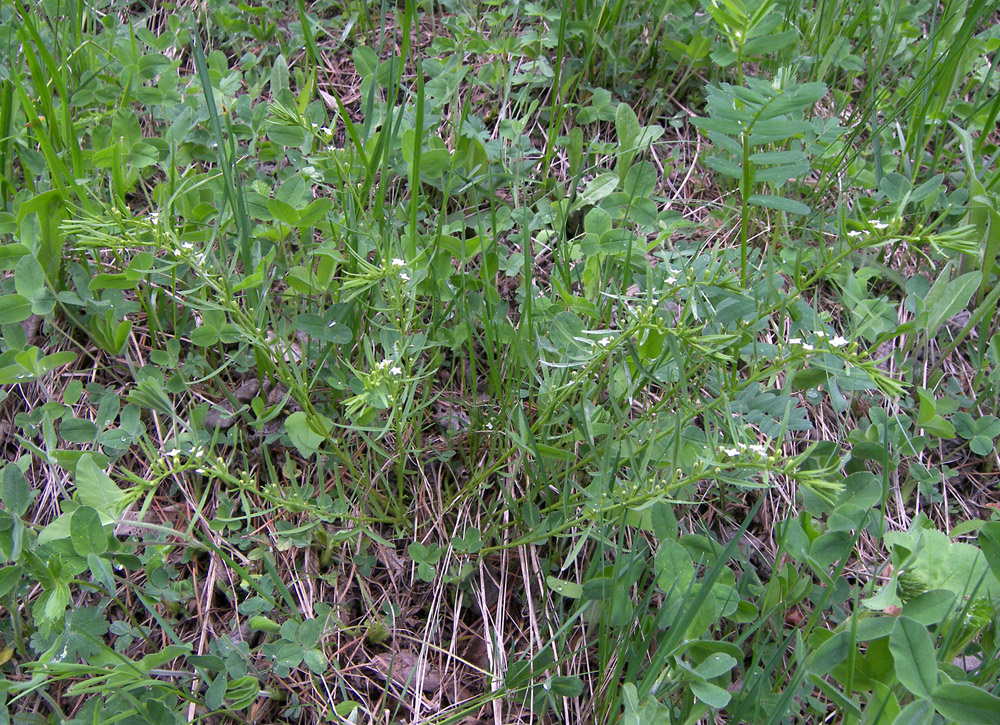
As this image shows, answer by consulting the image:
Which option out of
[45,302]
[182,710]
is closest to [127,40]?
[45,302]

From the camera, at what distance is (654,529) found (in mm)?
1527

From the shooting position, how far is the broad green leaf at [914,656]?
4.05ft

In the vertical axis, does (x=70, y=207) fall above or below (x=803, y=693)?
above

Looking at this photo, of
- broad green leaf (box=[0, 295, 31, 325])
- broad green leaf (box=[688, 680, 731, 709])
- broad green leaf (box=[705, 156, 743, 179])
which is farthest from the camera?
broad green leaf (box=[0, 295, 31, 325])

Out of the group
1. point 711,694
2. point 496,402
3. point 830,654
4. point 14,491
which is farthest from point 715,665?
point 14,491

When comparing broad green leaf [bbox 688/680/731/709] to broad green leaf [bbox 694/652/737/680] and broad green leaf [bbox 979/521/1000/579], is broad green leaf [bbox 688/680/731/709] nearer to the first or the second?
broad green leaf [bbox 694/652/737/680]

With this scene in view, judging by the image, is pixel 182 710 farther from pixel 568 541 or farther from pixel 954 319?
pixel 954 319

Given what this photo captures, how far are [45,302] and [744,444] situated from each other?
1629 mm

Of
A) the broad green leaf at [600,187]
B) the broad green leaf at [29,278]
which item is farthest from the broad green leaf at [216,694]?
the broad green leaf at [600,187]

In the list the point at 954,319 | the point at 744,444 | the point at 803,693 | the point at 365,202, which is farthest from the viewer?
the point at 954,319

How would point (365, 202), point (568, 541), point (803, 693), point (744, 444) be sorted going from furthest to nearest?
point (365, 202)
point (568, 541)
point (803, 693)
point (744, 444)

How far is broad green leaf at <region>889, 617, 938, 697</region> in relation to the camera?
123 centimetres

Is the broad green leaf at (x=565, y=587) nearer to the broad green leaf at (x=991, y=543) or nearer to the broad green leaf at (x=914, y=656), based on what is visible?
the broad green leaf at (x=914, y=656)

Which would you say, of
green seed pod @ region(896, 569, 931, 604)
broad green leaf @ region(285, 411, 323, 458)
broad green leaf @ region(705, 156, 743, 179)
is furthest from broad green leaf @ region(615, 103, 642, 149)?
green seed pod @ region(896, 569, 931, 604)
